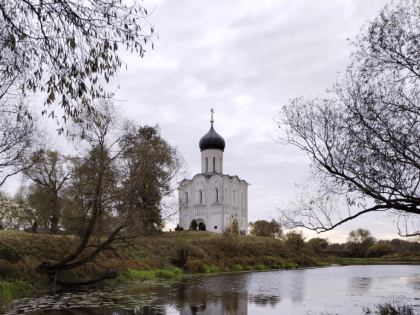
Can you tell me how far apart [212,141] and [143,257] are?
118 feet

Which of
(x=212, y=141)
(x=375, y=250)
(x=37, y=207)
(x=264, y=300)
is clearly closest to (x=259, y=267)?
(x=264, y=300)

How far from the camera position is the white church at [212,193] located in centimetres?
5672

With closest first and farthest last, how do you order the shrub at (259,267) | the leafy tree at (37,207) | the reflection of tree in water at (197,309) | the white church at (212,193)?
the reflection of tree in water at (197,309) < the shrub at (259,267) < the leafy tree at (37,207) < the white church at (212,193)

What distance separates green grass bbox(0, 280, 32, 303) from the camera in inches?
491

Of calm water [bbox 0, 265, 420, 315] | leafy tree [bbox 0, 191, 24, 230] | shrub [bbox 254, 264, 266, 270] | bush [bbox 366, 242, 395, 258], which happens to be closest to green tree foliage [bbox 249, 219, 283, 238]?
bush [bbox 366, 242, 395, 258]

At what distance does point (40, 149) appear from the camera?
87.9 ft

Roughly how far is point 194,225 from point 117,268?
36.0 metres

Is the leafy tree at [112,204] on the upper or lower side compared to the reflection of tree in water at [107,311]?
upper

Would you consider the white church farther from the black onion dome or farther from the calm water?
the calm water

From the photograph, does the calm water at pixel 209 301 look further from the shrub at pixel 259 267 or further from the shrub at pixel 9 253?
the shrub at pixel 259 267

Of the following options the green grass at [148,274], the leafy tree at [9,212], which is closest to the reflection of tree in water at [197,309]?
the green grass at [148,274]

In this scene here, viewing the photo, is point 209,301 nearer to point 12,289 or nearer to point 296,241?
point 12,289

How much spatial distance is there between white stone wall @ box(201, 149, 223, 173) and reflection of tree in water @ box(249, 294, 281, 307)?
44.5m

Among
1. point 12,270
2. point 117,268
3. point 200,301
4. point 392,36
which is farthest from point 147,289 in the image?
point 392,36
